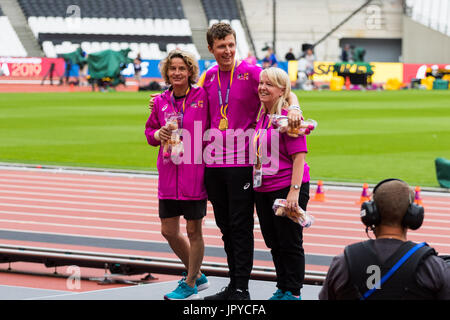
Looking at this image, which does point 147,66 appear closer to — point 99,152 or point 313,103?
point 313,103

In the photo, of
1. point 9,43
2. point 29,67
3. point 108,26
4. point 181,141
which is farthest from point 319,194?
point 108,26

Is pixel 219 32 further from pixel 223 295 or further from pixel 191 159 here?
pixel 223 295

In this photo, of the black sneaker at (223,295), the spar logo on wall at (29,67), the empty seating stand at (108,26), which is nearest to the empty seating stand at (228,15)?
the empty seating stand at (108,26)

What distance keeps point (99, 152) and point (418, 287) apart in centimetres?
1359

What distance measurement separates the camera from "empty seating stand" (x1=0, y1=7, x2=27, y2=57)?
181 ft

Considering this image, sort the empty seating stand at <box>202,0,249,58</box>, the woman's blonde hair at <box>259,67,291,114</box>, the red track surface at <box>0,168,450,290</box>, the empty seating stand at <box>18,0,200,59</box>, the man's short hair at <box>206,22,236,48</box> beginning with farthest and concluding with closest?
the empty seating stand at <box>202,0,249,58</box>
the empty seating stand at <box>18,0,200,59</box>
the red track surface at <box>0,168,450,290</box>
the man's short hair at <box>206,22,236,48</box>
the woman's blonde hair at <box>259,67,291,114</box>

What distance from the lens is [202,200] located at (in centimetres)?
619

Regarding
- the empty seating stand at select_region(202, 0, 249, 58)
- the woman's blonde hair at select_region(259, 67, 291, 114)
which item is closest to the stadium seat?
the empty seating stand at select_region(202, 0, 249, 58)

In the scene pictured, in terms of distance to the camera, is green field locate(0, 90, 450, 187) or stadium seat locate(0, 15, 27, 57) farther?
stadium seat locate(0, 15, 27, 57)

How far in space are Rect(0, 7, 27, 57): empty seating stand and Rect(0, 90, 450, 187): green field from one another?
2373 centimetres

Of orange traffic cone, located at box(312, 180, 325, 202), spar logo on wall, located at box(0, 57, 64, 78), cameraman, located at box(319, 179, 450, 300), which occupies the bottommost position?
orange traffic cone, located at box(312, 180, 325, 202)

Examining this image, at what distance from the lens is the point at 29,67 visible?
46719 mm

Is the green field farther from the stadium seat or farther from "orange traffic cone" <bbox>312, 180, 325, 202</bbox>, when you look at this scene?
the stadium seat

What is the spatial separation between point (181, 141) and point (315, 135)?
1474 centimetres
